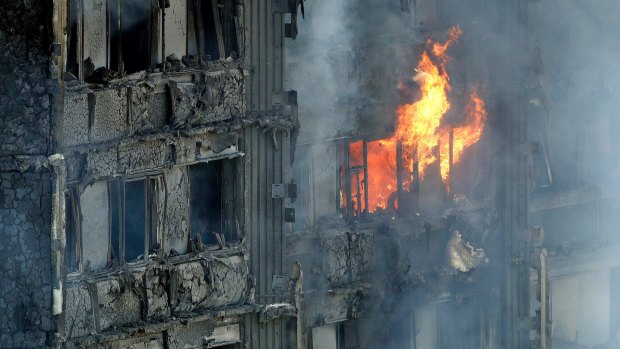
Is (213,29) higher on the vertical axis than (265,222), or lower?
higher

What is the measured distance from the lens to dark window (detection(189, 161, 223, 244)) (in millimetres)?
22766

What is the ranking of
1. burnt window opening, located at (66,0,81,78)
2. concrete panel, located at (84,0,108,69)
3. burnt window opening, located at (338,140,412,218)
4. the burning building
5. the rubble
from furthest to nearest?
the rubble < burnt window opening, located at (338,140,412,218) < concrete panel, located at (84,0,108,69) < burnt window opening, located at (66,0,81,78) < the burning building

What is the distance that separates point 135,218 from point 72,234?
143 cm

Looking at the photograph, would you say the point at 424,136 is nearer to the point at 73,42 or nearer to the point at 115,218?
the point at 115,218

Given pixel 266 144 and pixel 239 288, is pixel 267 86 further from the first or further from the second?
pixel 239 288

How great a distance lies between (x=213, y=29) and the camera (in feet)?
73.9

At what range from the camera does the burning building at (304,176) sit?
1919cm

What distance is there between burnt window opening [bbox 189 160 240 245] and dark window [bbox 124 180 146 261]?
3.62ft

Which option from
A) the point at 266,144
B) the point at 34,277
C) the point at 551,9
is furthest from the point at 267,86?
the point at 551,9

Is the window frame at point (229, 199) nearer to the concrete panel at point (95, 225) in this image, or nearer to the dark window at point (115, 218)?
the dark window at point (115, 218)

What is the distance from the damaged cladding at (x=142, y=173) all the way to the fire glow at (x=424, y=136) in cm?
261

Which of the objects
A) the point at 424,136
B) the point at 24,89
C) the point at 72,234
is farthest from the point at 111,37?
the point at 424,136

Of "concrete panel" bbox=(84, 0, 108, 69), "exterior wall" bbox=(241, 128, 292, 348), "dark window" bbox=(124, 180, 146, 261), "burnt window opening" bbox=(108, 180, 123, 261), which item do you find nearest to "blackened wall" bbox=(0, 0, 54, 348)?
"concrete panel" bbox=(84, 0, 108, 69)

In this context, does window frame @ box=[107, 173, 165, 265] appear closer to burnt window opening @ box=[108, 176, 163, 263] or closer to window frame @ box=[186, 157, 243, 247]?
burnt window opening @ box=[108, 176, 163, 263]
